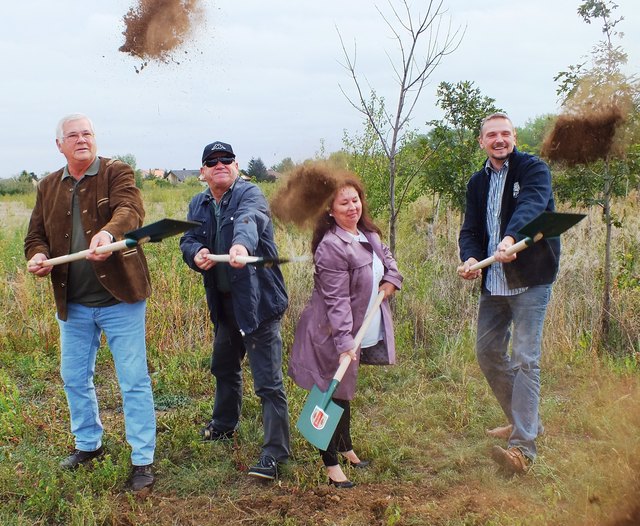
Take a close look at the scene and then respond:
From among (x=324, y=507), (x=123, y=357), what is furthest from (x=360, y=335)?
(x=123, y=357)

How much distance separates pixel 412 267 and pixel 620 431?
344 centimetres

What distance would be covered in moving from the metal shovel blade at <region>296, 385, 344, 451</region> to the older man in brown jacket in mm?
957

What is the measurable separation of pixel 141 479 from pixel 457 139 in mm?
4174

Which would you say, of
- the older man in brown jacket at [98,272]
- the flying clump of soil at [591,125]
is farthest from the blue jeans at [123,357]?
the flying clump of soil at [591,125]

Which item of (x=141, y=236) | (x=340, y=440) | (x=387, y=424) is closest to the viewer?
(x=141, y=236)

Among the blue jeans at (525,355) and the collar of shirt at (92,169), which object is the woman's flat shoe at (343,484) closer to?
the blue jeans at (525,355)

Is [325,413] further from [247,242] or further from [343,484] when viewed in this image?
[247,242]

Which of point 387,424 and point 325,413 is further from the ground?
point 325,413

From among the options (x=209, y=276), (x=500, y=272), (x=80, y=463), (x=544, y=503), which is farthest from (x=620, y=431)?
(x=80, y=463)

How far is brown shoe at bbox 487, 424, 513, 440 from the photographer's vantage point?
157 inches

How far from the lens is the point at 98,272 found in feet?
11.1

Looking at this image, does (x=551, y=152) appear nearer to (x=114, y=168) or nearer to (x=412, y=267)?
(x=412, y=267)

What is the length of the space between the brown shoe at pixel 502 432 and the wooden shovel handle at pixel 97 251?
98.7 inches

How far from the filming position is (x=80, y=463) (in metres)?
3.67
